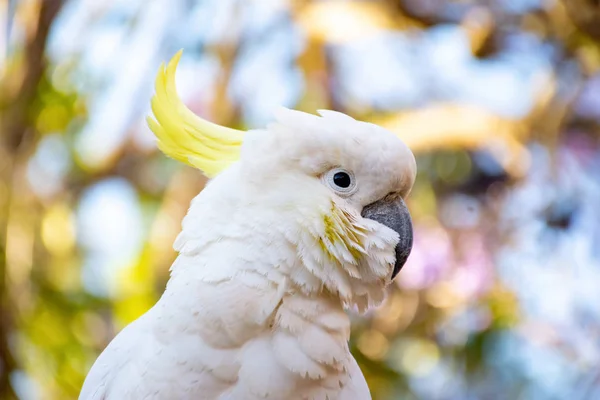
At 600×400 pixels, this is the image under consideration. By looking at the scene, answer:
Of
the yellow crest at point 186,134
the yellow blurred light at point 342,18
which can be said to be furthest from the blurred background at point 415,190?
the yellow crest at point 186,134

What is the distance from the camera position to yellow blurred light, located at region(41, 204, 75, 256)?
2.91m

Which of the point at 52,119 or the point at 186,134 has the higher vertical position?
the point at 186,134

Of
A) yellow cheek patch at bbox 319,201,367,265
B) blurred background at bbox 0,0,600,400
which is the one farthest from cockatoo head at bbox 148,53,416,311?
blurred background at bbox 0,0,600,400

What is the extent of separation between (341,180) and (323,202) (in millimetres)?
56

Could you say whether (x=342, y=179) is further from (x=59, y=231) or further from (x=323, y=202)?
(x=59, y=231)

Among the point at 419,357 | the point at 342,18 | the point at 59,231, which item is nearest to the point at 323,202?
the point at 342,18

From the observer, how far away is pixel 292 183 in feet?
3.48

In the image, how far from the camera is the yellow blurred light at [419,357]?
2914mm

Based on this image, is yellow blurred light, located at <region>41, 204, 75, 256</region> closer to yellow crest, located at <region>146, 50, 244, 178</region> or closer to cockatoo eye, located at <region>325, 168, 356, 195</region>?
yellow crest, located at <region>146, 50, 244, 178</region>

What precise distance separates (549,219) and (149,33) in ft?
6.20

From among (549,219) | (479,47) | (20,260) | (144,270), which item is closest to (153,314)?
(144,270)

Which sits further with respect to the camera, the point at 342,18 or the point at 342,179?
the point at 342,18

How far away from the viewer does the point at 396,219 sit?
1.10 m

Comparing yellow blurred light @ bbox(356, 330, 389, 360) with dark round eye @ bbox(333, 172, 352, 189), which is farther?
yellow blurred light @ bbox(356, 330, 389, 360)
